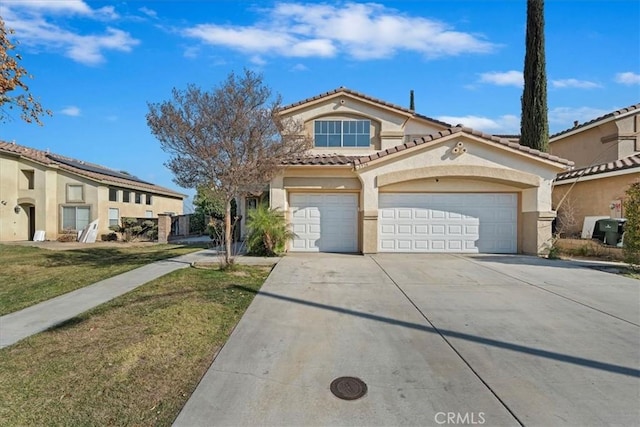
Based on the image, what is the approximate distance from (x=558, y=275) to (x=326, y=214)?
7.87 m

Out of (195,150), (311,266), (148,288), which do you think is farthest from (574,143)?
(148,288)

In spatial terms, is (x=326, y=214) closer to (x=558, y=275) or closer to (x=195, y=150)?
(x=195, y=150)

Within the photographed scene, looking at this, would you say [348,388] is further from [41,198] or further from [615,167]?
[41,198]

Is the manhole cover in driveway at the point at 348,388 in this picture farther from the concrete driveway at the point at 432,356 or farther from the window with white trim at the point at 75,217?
the window with white trim at the point at 75,217

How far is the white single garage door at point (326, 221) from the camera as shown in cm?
1430

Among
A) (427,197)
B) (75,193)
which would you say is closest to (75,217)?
(75,193)

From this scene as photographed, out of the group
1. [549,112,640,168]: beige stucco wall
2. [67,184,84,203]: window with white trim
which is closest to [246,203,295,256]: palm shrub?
[67,184,84,203]: window with white trim

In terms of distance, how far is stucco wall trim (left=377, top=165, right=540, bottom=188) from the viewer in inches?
514

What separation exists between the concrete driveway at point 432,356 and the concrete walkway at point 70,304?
10.3 feet

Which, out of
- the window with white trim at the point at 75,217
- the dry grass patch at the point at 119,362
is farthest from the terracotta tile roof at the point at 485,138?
the window with white trim at the point at 75,217

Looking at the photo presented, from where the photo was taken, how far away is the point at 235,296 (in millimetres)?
7285

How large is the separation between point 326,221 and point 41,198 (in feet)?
65.1

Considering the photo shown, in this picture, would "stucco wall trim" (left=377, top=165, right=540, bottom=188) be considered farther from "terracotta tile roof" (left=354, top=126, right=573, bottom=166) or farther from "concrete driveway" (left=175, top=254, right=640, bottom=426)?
"concrete driveway" (left=175, top=254, right=640, bottom=426)

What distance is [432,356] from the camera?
4.52 m
